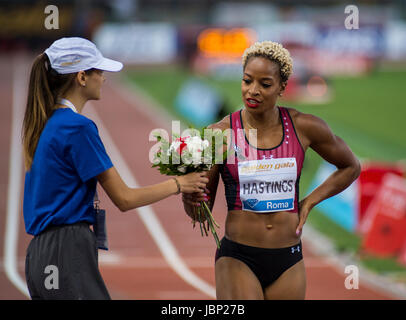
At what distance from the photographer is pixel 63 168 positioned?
3.72 m

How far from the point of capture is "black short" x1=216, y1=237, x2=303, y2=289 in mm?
4340

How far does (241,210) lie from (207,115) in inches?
624

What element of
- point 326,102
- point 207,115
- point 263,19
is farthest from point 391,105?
point 263,19

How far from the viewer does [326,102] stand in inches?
976

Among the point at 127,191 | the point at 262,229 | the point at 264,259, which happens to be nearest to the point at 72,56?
the point at 127,191

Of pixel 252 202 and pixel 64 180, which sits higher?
pixel 64 180

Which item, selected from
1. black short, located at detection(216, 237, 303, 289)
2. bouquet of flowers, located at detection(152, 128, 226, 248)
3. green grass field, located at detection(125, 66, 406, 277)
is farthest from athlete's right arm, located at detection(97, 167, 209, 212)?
green grass field, located at detection(125, 66, 406, 277)

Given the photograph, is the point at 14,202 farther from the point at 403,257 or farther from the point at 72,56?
the point at 72,56

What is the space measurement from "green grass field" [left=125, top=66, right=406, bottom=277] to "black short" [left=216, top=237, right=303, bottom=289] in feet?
15.8

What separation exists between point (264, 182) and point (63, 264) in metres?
1.29

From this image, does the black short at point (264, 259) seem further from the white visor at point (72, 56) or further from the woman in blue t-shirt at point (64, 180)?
the white visor at point (72, 56)

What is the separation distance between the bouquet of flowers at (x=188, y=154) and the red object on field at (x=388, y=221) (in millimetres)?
Answer: 5455
